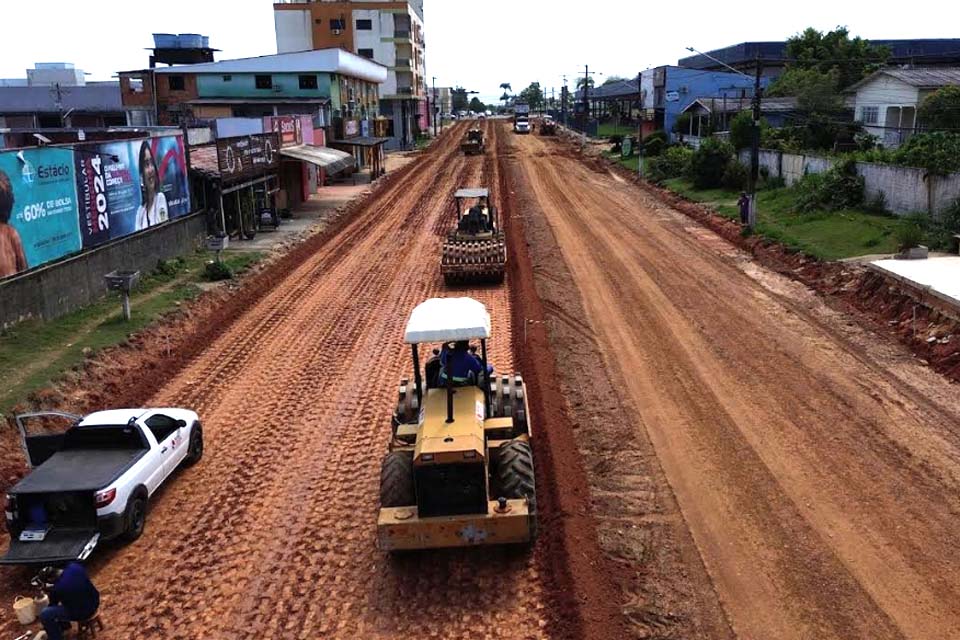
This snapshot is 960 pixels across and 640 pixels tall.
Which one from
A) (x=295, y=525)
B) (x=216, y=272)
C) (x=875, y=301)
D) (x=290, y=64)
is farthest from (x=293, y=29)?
(x=295, y=525)

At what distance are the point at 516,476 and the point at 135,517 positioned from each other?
15.7 feet

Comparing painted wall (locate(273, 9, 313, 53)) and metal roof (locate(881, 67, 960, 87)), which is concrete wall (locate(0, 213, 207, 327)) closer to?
metal roof (locate(881, 67, 960, 87))

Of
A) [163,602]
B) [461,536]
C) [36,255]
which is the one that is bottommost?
[163,602]

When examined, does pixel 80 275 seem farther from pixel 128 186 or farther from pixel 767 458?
pixel 767 458

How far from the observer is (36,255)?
17438mm

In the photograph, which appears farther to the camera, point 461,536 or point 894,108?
point 894,108

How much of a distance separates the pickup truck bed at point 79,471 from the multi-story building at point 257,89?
41.4 metres

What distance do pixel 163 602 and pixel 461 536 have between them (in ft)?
10.9

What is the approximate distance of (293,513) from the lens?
33.4 ft

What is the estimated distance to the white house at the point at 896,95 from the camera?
40562mm

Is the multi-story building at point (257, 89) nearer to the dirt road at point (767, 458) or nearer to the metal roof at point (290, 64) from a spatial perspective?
the metal roof at point (290, 64)

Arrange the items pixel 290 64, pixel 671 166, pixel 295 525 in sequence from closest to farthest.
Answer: pixel 295 525
pixel 671 166
pixel 290 64

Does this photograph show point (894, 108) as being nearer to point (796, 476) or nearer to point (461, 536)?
point (796, 476)

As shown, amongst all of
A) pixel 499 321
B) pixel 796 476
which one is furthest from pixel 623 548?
pixel 499 321
